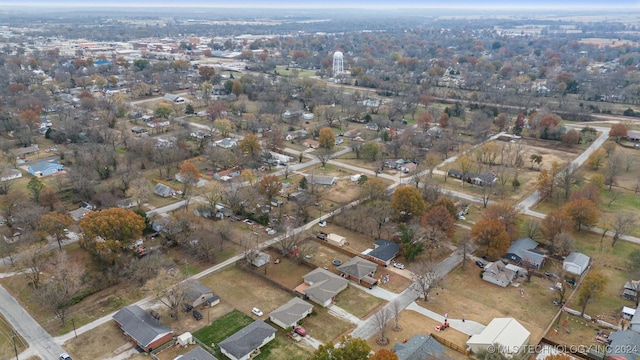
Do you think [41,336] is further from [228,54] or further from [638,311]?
[228,54]

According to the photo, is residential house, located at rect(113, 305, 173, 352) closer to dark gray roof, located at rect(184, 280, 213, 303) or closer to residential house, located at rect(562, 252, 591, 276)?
dark gray roof, located at rect(184, 280, 213, 303)

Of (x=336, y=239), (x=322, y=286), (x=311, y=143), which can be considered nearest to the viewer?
(x=322, y=286)

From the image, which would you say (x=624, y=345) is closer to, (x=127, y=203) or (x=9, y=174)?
(x=127, y=203)

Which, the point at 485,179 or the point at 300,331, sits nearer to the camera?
the point at 300,331

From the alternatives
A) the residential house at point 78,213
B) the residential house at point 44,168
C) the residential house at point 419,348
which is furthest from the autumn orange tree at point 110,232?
the residential house at point 44,168

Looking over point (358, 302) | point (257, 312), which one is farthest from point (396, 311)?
point (257, 312)

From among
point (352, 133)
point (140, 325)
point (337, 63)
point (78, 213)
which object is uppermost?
point (337, 63)

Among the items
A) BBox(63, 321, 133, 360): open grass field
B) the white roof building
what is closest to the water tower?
the white roof building

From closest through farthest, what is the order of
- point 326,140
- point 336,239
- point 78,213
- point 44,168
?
point 336,239
point 78,213
point 44,168
point 326,140
